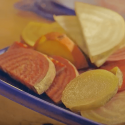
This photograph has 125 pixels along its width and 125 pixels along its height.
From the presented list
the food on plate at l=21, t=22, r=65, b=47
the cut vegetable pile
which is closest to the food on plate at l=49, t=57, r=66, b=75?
the cut vegetable pile

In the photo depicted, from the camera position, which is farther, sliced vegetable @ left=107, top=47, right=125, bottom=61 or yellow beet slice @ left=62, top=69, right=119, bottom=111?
sliced vegetable @ left=107, top=47, right=125, bottom=61

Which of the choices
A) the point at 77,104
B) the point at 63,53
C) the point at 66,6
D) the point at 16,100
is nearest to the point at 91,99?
the point at 77,104

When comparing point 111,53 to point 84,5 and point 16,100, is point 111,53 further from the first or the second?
point 16,100

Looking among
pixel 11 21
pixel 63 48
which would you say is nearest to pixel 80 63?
pixel 63 48

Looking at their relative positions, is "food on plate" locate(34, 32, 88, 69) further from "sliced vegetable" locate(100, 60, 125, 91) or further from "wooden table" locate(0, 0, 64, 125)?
"wooden table" locate(0, 0, 64, 125)

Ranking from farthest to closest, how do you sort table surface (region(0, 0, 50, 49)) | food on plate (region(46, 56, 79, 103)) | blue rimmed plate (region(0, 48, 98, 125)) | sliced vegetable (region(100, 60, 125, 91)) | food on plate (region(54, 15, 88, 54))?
1. table surface (region(0, 0, 50, 49))
2. food on plate (region(54, 15, 88, 54))
3. sliced vegetable (region(100, 60, 125, 91))
4. food on plate (region(46, 56, 79, 103))
5. blue rimmed plate (region(0, 48, 98, 125))

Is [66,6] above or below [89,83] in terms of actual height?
below
